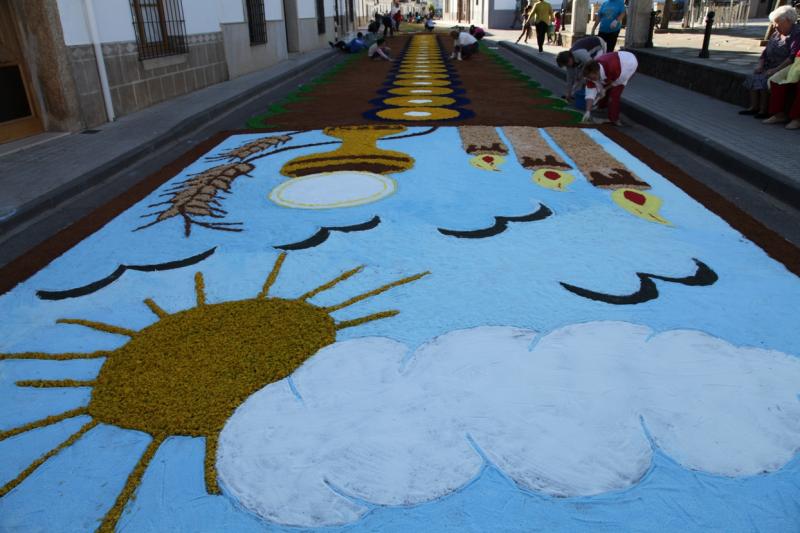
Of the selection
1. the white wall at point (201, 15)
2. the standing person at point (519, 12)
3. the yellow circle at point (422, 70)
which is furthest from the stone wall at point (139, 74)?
the standing person at point (519, 12)

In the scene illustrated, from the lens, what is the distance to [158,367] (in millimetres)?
2455

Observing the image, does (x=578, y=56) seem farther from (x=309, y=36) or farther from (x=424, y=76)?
(x=309, y=36)

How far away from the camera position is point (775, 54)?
6633 mm

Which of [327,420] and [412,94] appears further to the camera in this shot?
[412,94]

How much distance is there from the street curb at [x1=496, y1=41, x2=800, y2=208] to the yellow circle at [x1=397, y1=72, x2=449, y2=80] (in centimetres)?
A: 495

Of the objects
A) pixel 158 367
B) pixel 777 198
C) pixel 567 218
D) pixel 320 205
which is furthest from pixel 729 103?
pixel 158 367

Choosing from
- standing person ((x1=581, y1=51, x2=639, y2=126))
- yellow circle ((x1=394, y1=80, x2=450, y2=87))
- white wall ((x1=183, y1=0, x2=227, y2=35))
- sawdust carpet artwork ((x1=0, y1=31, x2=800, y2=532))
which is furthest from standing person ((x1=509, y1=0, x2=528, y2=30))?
sawdust carpet artwork ((x1=0, y1=31, x2=800, y2=532))

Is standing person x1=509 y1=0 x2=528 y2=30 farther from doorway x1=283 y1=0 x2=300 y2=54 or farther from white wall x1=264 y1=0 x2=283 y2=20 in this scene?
white wall x1=264 y1=0 x2=283 y2=20

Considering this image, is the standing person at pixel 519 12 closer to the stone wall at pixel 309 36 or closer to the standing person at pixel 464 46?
the stone wall at pixel 309 36

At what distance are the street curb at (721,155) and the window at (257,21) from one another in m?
9.68

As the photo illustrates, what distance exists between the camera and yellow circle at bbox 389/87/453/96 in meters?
10.1

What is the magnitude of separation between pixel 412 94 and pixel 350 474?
29.2 feet

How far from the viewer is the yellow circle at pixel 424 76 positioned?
1229 cm

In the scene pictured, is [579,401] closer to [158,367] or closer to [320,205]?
[158,367]
